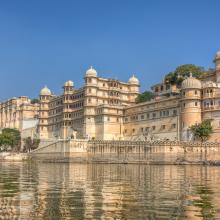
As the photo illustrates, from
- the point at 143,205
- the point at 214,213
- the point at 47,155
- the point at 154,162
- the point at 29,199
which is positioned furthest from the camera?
the point at 47,155

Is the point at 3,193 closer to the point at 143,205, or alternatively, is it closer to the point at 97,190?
the point at 97,190

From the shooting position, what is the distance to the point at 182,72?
265ft

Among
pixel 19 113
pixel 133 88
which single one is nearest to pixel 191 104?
pixel 133 88

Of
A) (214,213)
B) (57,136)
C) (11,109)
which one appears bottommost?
(214,213)

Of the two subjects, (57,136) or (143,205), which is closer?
(143,205)

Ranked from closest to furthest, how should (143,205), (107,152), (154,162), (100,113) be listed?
(143,205) → (154,162) → (107,152) → (100,113)

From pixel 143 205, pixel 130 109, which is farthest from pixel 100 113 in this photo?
pixel 143 205

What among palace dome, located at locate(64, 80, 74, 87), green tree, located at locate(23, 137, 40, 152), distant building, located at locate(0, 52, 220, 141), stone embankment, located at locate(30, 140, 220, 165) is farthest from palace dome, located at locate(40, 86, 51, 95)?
stone embankment, located at locate(30, 140, 220, 165)

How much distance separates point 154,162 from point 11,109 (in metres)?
65.7

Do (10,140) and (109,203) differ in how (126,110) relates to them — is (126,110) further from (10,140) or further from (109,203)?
(109,203)

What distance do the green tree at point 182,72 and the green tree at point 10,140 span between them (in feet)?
110

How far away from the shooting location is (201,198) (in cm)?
1870

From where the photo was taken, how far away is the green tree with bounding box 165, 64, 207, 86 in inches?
3125

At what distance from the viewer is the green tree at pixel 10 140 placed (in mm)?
89250
